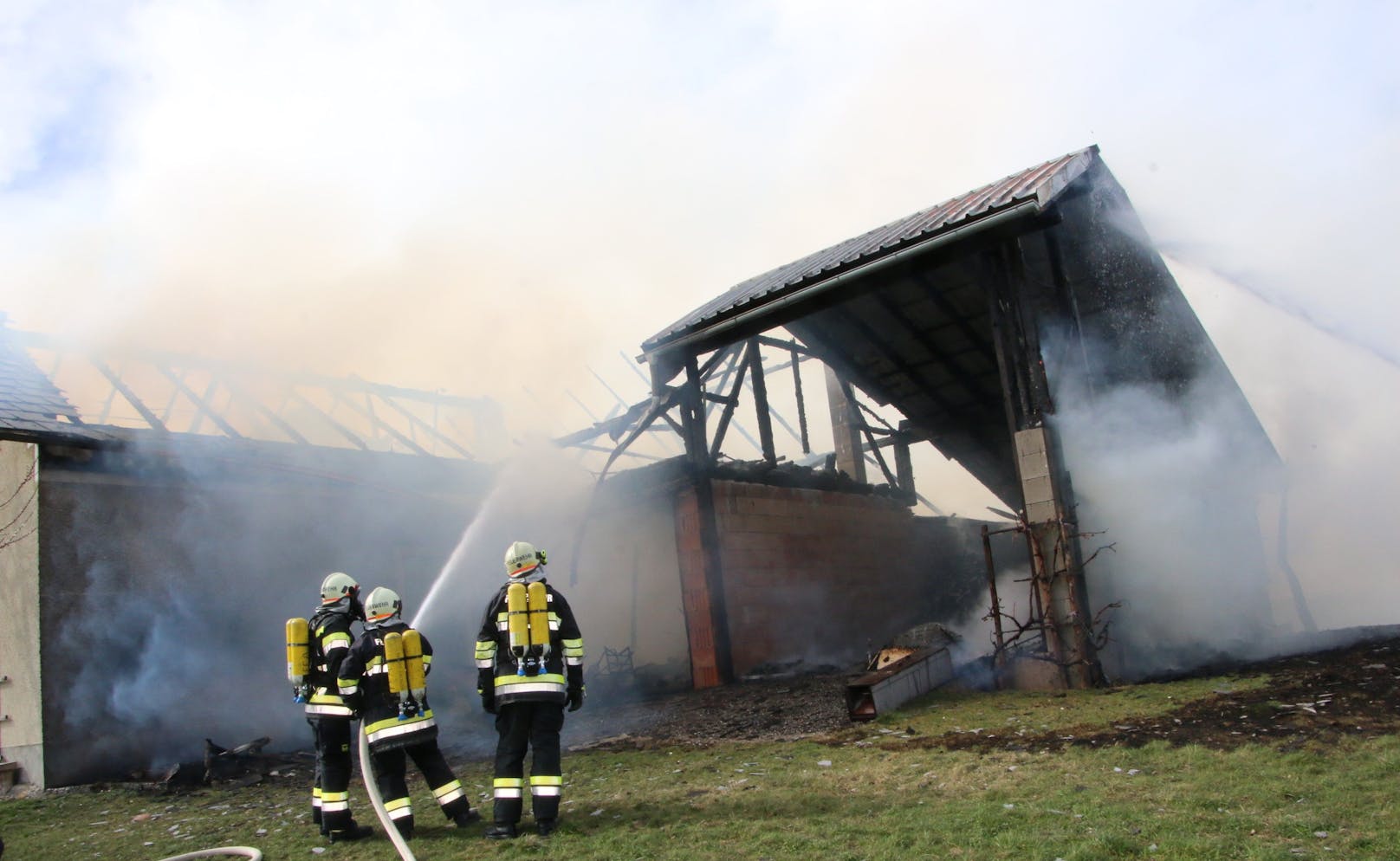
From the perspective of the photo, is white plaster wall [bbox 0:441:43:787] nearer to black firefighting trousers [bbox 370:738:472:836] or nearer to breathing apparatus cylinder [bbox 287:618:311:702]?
breathing apparatus cylinder [bbox 287:618:311:702]

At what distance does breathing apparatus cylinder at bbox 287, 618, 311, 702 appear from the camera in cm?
665

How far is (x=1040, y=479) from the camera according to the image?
10.3 m

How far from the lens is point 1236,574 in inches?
697

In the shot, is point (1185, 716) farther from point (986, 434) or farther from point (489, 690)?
point (986, 434)

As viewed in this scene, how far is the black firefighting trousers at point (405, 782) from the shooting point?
600 cm

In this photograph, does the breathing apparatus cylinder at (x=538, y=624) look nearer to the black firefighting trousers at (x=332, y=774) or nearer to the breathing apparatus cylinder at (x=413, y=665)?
the breathing apparatus cylinder at (x=413, y=665)

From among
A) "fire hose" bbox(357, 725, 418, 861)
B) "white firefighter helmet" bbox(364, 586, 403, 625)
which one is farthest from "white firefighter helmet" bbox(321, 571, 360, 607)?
"fire hose" bbox(357, 725, 418, 861)

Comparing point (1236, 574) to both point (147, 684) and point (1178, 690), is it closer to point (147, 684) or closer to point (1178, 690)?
point (1178, 690)

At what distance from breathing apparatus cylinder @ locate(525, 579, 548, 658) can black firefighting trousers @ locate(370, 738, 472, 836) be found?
1031 millimetres

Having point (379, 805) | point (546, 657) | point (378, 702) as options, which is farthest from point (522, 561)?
point (379, 805)

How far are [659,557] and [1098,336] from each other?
777 centimetres

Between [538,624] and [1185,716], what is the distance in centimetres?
Result: 494

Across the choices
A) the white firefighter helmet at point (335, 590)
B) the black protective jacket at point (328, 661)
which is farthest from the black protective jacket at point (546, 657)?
the white firefighter helmet at point (335, 590)

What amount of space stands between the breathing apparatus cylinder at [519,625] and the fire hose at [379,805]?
1096 mm
